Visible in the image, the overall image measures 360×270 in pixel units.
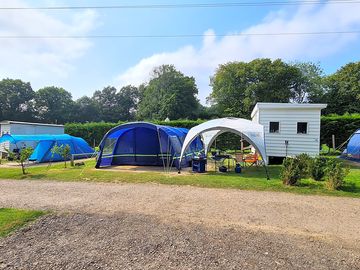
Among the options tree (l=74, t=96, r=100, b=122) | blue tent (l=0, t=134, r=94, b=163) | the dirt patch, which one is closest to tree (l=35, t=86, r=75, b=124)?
tree (l=74, t=96, r=100, b=122)

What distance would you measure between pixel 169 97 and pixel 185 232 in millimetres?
45350

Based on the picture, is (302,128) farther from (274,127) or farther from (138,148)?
(138,148)

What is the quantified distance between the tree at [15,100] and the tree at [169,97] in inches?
809

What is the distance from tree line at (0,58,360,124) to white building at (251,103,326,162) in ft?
75.7

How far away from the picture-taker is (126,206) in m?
6.85

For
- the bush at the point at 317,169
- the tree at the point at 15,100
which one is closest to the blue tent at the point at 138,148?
the bush at the point at 317,169

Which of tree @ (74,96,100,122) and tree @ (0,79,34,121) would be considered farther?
tree @ (74,96,100,122)

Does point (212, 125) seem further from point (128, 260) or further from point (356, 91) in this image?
point (356, 91)

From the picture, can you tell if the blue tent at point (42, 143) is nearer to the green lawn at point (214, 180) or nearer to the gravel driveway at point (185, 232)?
the green lawn at point (214, 180)

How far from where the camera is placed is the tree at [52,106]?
5506 centimetres

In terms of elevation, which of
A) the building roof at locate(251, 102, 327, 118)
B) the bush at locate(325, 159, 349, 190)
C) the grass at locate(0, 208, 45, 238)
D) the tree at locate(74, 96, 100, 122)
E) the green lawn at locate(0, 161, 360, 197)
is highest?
the tree at locate(74, 96, 100, 122)

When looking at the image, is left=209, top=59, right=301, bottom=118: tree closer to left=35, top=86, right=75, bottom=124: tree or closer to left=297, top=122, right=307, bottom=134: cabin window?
left=297, top=122, right=307, bottom=134: cabin window

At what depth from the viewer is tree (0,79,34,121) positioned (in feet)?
165


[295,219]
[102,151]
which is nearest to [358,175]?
[295,219]
